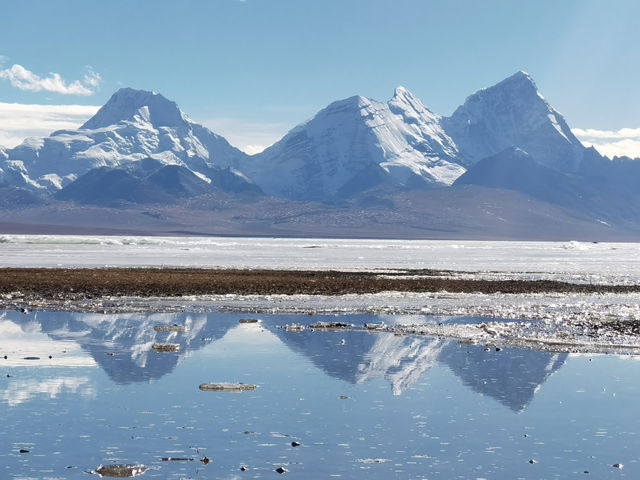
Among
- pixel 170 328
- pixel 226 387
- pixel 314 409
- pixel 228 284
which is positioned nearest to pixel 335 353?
pixel 226 387

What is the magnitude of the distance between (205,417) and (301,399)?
3.68 metres

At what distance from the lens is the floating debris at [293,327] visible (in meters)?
43.8

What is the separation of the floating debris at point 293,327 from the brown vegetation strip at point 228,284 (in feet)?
60.9

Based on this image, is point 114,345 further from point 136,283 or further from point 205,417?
point 136,283

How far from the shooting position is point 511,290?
73375 mm

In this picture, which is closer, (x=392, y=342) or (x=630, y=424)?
(x=630, y=424)

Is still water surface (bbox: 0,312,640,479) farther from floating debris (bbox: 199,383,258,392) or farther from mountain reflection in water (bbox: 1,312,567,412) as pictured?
floating debris (bbox: 199,383,258,392)

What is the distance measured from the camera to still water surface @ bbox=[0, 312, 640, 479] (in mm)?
19484

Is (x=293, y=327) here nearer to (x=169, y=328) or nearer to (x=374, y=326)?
(x=374, y=326)

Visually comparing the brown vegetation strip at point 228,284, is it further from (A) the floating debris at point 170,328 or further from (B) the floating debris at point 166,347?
(B) the floating debris at point 166,347

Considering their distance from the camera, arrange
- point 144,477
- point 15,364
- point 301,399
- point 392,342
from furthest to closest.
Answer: point 392,342
point 15,364
point 301,399
point 144,477

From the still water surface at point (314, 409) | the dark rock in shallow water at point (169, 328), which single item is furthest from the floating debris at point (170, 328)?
the still water surface at point (314, 409)

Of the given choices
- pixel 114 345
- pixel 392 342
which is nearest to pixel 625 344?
pixel 392 342

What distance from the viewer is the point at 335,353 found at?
118 ft
